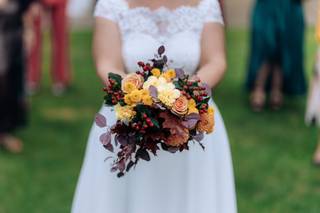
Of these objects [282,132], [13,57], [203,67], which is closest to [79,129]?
[13,57]

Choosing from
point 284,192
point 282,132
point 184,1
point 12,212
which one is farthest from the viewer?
point 282,132

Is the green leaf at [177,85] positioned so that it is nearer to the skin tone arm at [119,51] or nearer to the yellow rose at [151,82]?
the yellow rose at [151,82]

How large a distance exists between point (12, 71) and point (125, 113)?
390 centimetres

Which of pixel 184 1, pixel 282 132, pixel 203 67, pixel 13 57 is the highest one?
pixel 184 1

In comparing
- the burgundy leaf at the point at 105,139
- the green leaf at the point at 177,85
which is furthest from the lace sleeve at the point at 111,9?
the burgundy leaf at the point at 105,139

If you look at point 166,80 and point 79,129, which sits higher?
point 166,80

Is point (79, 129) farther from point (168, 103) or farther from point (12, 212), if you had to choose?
point (168, 103)

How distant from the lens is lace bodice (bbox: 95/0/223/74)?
4.24 m

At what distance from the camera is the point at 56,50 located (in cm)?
963

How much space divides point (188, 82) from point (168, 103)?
0.61 feet

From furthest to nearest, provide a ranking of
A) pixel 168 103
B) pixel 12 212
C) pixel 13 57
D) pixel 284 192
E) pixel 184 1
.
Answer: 1. pixel 13 57
2. pixel 284 192
3. pixel 12 212
4. pixel 184 1
5. pixel 168 103

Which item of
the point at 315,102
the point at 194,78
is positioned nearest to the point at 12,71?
the point at 315,102

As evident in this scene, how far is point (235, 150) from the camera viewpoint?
7688mm

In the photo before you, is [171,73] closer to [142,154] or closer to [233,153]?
[142,154]
